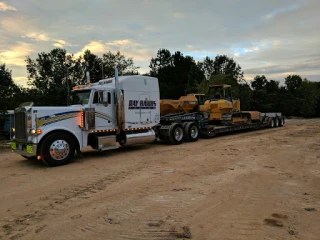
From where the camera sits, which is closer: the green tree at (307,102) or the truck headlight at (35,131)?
the truck headlight at (35,131)

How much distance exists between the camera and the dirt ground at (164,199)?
13.4 ft

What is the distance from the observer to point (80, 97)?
10633 mm

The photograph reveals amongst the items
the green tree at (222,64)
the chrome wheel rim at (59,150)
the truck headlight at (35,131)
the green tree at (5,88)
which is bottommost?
the chrome wheel rim at (59,150)

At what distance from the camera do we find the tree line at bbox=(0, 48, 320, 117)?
28391mm

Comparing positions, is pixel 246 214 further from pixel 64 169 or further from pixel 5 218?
pixel 64 169

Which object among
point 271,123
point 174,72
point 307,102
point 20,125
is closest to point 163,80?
point 174,72

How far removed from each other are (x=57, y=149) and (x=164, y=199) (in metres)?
5.01

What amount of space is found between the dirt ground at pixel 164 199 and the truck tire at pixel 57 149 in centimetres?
39

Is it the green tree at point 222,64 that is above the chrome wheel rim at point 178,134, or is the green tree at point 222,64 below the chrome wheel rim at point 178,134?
above

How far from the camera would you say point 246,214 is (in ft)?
15.1

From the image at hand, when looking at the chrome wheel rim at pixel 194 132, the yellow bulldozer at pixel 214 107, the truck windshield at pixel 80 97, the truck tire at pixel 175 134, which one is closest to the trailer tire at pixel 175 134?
the truck tire at pixel 175 134

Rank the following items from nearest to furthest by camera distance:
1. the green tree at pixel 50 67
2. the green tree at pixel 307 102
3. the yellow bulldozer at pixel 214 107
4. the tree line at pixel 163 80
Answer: the yellow bulldozer at pixel 214 107 → the tree line at pixel 163 80 → the green tree at pixel 50 67 → the green tree at pixel 307 102

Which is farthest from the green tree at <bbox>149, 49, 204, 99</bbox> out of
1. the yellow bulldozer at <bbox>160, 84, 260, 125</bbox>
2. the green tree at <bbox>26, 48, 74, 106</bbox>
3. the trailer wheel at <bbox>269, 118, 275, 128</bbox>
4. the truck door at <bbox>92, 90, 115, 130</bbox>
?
the truck door at <bbox>92, 90, 115, 130</bbox>

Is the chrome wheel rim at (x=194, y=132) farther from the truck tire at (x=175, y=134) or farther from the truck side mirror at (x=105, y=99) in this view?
the truck side mirror at (x=105, y=99)
